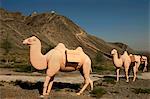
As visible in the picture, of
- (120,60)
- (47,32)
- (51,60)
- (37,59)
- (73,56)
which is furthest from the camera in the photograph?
(47,32)

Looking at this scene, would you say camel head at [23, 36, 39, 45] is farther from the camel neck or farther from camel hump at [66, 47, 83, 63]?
camel hump at [66, 47, 83, 63]

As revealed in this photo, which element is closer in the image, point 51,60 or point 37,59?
point 51,60

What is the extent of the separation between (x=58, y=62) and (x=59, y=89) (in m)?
2.43

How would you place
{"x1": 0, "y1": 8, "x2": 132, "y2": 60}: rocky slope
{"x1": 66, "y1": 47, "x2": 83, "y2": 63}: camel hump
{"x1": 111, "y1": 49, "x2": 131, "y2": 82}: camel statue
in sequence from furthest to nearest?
{"x1": 0, "y1": 8, "x2": 132, "y2": 60}: rocky slope → {"x1": 111, "y1": 49, "x2": 131, "y2": 82}: camel statue → {"x1": 66, "y1": 47, "x2": 83, "y2": 63}: camel hump

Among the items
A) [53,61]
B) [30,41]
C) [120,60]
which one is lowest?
[53,61]

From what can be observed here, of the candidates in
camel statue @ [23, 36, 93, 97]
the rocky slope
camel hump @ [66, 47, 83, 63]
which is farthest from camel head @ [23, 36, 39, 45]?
the rocky slope

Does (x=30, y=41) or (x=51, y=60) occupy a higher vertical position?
(x=30, y=41)

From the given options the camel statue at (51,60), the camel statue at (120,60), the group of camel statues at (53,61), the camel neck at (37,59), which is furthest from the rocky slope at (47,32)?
the camel neck at (37,59)

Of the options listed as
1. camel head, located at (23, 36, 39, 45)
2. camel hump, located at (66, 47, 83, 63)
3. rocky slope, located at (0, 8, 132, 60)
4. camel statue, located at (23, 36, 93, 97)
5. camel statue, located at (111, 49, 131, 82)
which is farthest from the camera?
rocky slope, located at (0, 8, 132, 60)

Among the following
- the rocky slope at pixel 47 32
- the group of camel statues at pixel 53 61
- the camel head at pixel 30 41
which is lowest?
the group of camel statues at pixel 53 61

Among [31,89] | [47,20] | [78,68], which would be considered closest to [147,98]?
[78,68]

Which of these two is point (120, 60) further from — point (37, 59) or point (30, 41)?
point (30, 41)

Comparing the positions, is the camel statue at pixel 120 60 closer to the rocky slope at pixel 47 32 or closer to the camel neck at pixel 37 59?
the camel neck at pixel 37 59

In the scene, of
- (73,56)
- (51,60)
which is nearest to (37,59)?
(51,60)
